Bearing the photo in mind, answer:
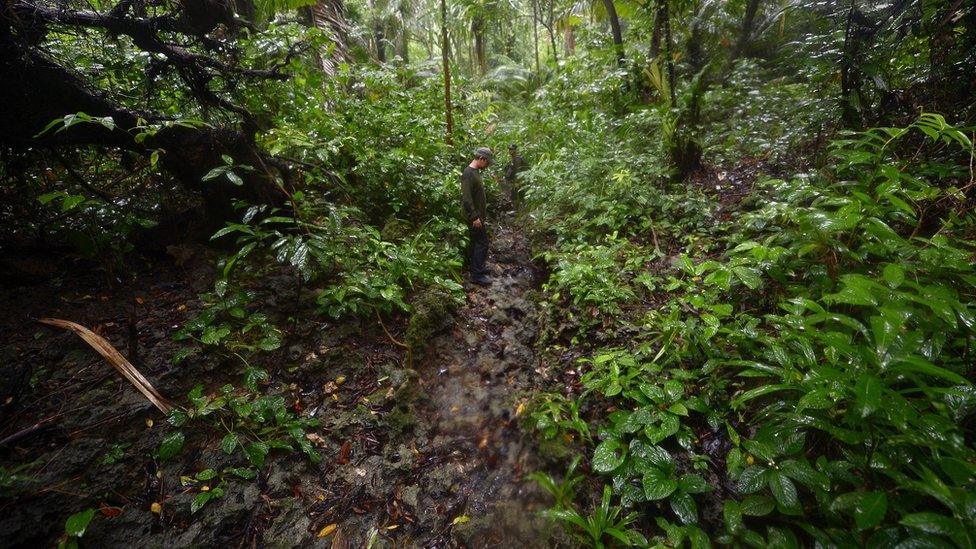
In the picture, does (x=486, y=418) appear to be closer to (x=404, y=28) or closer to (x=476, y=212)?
(x=476, y=212)

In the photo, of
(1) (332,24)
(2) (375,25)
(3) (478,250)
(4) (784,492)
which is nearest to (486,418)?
(4) (784,492)

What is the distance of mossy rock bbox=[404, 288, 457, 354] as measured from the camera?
4.09 metres

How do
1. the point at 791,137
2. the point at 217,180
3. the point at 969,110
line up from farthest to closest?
the point at 791,137 < the point at 217,180 < the point at 969,110

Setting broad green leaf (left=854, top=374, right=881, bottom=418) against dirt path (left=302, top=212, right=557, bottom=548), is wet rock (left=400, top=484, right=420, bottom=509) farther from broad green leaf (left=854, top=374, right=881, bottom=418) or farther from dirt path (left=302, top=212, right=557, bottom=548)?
broad green leaf (left=854, top=374, right=881, bottom=418)

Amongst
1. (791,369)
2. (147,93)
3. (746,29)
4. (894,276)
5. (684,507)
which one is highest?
(746,29)

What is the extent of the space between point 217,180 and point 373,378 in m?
2.69

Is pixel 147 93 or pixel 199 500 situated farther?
pixel 147 93

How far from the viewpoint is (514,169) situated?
9078 millimetres

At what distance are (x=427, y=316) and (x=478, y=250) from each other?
173 cm

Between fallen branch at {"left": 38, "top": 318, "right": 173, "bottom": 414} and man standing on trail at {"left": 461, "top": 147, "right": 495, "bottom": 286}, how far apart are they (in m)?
3.74

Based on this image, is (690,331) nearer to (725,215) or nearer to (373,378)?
(725,215)

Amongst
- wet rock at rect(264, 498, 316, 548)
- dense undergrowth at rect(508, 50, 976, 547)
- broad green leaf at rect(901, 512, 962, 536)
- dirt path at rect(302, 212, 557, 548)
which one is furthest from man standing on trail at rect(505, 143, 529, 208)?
broad green leaf at rect(901, 512, 962, 536)

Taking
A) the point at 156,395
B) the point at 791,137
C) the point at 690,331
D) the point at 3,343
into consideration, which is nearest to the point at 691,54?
the point at 791,137

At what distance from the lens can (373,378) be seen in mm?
3680
